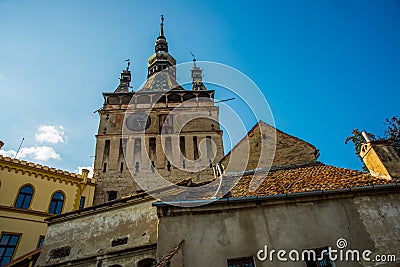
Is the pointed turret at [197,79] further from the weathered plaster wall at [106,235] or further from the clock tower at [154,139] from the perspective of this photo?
the weathered plaster wall at [106,235]

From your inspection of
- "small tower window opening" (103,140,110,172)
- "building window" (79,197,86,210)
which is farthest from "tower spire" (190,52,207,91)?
"building window" (79,197,86,210)

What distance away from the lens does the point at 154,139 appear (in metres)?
29.2

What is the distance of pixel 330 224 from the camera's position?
7.83 m

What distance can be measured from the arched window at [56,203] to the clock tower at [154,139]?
3.36 metres

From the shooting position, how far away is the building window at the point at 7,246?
16.7 m

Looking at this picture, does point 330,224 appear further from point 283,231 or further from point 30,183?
point 30,183

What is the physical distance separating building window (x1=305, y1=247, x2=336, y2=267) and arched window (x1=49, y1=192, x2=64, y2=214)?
694 inches

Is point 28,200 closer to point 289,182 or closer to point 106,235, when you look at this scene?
point 106,235

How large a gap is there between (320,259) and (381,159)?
400 cm

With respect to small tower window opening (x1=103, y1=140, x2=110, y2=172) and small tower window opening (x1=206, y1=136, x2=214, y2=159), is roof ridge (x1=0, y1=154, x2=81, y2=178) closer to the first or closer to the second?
small tower window opening (x1=103, y1=140, x2=110, y2=172)

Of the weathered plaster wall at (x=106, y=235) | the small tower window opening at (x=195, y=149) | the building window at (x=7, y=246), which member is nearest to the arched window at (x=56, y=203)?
the building window at (x=7, y=246)

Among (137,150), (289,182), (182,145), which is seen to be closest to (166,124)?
(182,145)

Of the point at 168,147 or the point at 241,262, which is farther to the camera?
the point at 168,147

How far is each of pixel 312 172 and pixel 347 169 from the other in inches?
45.0
